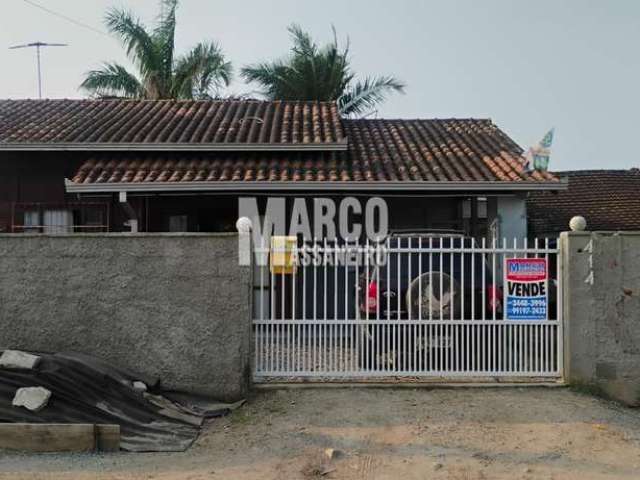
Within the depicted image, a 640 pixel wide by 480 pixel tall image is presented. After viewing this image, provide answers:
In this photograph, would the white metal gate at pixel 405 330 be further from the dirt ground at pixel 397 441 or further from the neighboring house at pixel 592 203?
the neighboring house at pixel 592 203

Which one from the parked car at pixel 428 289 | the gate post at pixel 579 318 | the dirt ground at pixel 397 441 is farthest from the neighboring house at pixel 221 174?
the dirt ground at pixel 397 441

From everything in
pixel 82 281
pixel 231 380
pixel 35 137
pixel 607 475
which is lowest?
pixel 607 475

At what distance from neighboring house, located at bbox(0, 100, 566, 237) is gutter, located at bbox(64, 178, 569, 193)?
2 centimetres

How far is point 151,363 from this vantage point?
20.1ft

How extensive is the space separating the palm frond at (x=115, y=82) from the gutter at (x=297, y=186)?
462 inches

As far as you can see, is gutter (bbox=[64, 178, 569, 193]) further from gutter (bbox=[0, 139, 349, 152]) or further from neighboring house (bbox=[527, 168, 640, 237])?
neighboring house (bbox=[527, 168, 640, 237])

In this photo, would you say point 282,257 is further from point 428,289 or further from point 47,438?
point 47,438

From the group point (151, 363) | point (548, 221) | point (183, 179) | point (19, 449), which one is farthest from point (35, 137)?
point (548, 221)

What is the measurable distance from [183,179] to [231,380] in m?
4.55

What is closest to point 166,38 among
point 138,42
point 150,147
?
point 138,42

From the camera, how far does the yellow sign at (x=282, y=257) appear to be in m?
6.33

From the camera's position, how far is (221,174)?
9945 millimetres

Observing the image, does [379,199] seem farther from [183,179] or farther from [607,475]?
[607,475]

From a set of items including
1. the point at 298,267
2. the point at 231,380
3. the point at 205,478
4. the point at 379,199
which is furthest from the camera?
the point at 379,199
